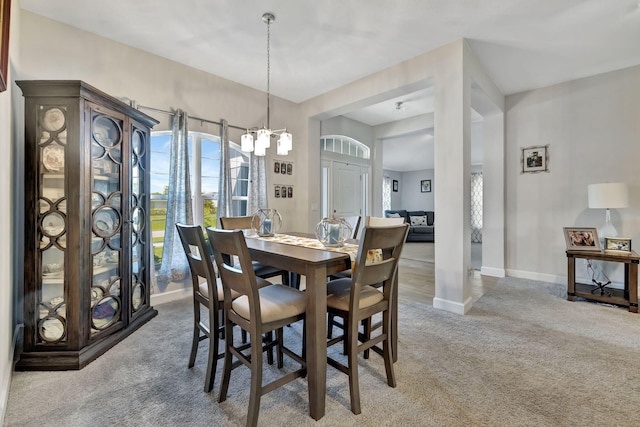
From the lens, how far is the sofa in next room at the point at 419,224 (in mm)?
8383

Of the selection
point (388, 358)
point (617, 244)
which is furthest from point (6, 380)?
point (617, 244)

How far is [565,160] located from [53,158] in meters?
5.46

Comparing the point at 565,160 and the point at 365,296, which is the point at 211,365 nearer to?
the point at 365,296

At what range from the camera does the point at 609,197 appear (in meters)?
3.14

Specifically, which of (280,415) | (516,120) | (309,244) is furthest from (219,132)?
(516,120)

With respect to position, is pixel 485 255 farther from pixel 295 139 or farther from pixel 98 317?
pixel 98 317

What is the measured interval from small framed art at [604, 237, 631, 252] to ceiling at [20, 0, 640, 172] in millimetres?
2013

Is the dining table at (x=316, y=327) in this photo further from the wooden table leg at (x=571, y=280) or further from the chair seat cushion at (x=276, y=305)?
the wooden table leg at (x=571, y=280)

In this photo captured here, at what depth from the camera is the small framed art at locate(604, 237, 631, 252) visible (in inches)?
121

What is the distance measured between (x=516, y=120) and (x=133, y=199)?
16.4 ft

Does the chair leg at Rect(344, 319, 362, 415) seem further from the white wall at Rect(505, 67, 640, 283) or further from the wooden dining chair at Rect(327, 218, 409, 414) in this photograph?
the white wall at Rect(505, 67, 640, 283)

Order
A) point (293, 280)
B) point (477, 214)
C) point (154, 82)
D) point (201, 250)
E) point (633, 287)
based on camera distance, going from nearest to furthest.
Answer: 1. point (201, 250)
2. point (293, 280)
3. point (633, 287)
4. point (154, 82)
5. point (477, 214)

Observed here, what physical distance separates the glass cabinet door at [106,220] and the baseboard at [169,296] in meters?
0.79

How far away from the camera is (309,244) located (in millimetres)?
2031
